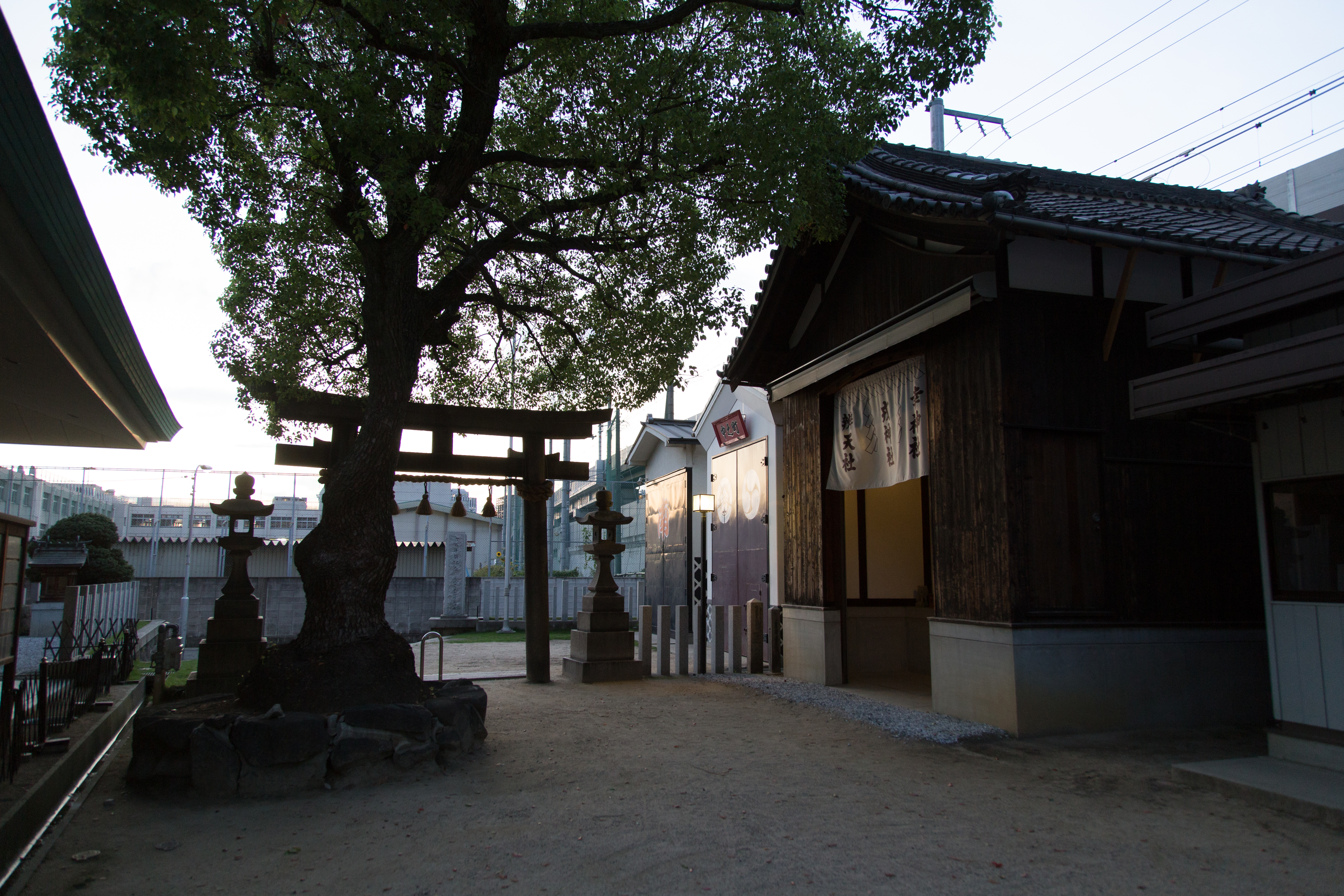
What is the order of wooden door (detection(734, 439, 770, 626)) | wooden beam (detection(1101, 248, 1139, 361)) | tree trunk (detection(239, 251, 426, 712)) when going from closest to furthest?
tree trunk (detection(239, 251, 426, 712)) → wooden beam (detection(1101, 248, 1139, 361)) → wooden door (detection(734, 439, 770, 626))

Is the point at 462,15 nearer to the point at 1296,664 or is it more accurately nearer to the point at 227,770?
the point at 227,770

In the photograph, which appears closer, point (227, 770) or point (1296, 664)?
point (227, 770)

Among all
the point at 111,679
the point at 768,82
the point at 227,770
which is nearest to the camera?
the point at 227,770

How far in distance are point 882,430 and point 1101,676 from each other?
3.61 meters

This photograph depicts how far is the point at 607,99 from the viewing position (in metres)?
7.77

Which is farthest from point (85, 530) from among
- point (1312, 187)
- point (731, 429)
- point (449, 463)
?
point (1312, 187)

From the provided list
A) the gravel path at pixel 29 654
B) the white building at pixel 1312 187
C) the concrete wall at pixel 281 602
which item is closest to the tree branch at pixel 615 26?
the gravel path at pixel 29 654

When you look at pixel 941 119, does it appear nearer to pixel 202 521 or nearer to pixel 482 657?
pixel 482 657

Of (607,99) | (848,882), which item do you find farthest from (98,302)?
(848,882)

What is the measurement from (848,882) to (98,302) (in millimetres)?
5512

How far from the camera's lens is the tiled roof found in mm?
6961

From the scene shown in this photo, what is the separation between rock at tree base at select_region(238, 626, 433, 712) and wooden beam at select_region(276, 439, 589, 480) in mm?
3416

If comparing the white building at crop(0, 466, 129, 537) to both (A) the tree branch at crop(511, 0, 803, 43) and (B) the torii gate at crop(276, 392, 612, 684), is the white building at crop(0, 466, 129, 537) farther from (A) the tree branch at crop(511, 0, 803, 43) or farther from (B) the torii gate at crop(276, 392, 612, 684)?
(A) the tree branch at crop(511, 0, 803, 43)

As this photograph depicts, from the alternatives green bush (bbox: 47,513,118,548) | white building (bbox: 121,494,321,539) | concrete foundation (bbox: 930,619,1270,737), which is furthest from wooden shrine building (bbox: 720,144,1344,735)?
white building (bbox: 121,494,321,539)
